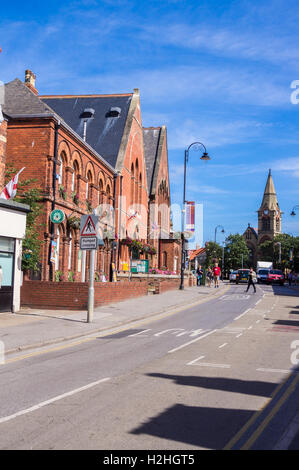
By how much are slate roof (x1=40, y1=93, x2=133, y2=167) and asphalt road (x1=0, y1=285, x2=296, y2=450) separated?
27.7m

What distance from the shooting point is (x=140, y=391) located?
23.8 feet

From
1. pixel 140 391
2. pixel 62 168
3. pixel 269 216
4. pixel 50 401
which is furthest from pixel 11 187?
pixel 269 216

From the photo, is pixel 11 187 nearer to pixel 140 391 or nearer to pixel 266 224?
pixel 140 391

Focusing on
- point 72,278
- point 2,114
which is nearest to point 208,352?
point 2,114

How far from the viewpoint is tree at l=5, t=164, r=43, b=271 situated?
857 inches

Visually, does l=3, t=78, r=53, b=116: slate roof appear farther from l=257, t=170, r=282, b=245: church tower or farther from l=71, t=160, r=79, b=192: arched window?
l=257, t=170, r=282, b=245: church tower

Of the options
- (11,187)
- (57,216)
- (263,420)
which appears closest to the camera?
(263,420)

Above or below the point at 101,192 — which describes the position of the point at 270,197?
above

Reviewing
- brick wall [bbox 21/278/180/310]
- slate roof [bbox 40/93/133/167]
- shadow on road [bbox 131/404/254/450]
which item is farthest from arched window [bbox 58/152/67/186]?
shadow on road [bbox 131/404/254/450]

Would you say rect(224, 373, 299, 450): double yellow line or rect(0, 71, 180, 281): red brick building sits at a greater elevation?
rect(0, 71, 180, 281): red brick building

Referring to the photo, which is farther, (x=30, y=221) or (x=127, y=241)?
(x=127, y=241)

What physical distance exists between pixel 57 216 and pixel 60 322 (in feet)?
25.8

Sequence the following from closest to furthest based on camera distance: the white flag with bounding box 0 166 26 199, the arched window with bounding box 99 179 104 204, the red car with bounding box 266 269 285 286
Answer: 1. the white flag with bounding box 0 166 26 199
2. the arched window with bounding box 99 179 104 204
3. the red car with bounding box 266 269 285 286

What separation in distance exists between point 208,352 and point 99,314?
8288mm
